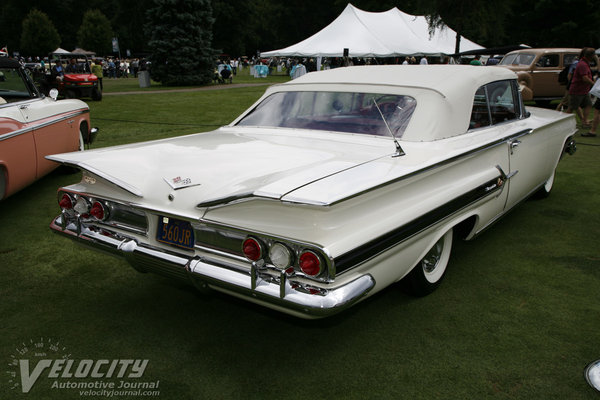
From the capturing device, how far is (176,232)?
95.8 inches

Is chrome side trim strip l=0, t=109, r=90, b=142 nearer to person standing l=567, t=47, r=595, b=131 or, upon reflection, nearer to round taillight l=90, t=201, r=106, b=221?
round taillight l=90, t=201, r=106, b=221

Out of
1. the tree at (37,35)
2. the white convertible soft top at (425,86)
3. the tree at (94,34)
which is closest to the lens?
the white convertible soft top at (425,86)

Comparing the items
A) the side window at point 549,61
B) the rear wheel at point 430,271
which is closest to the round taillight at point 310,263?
the rear wheel at point 430,271

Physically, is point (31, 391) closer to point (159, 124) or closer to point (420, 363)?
point (420, 363)

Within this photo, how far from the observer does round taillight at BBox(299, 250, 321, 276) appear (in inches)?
78.3

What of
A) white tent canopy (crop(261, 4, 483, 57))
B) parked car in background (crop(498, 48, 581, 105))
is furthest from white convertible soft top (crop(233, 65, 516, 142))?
white tent canopy (crop(261, 4, 483, 57))

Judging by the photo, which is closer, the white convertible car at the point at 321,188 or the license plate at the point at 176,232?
the white convertible car at the point at 321,188

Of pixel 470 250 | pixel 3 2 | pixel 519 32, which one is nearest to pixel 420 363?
pixel 470 250

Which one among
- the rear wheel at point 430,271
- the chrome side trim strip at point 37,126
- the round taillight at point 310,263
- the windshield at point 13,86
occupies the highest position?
the windshield at point 13,86

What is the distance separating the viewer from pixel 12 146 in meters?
4.34

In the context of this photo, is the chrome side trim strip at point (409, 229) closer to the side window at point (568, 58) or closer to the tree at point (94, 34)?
the side window at point (568, 58)

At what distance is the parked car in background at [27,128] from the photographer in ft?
14.2

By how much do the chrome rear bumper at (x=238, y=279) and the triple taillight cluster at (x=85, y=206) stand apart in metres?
0.11

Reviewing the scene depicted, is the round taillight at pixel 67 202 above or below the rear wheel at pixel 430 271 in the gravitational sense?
above
